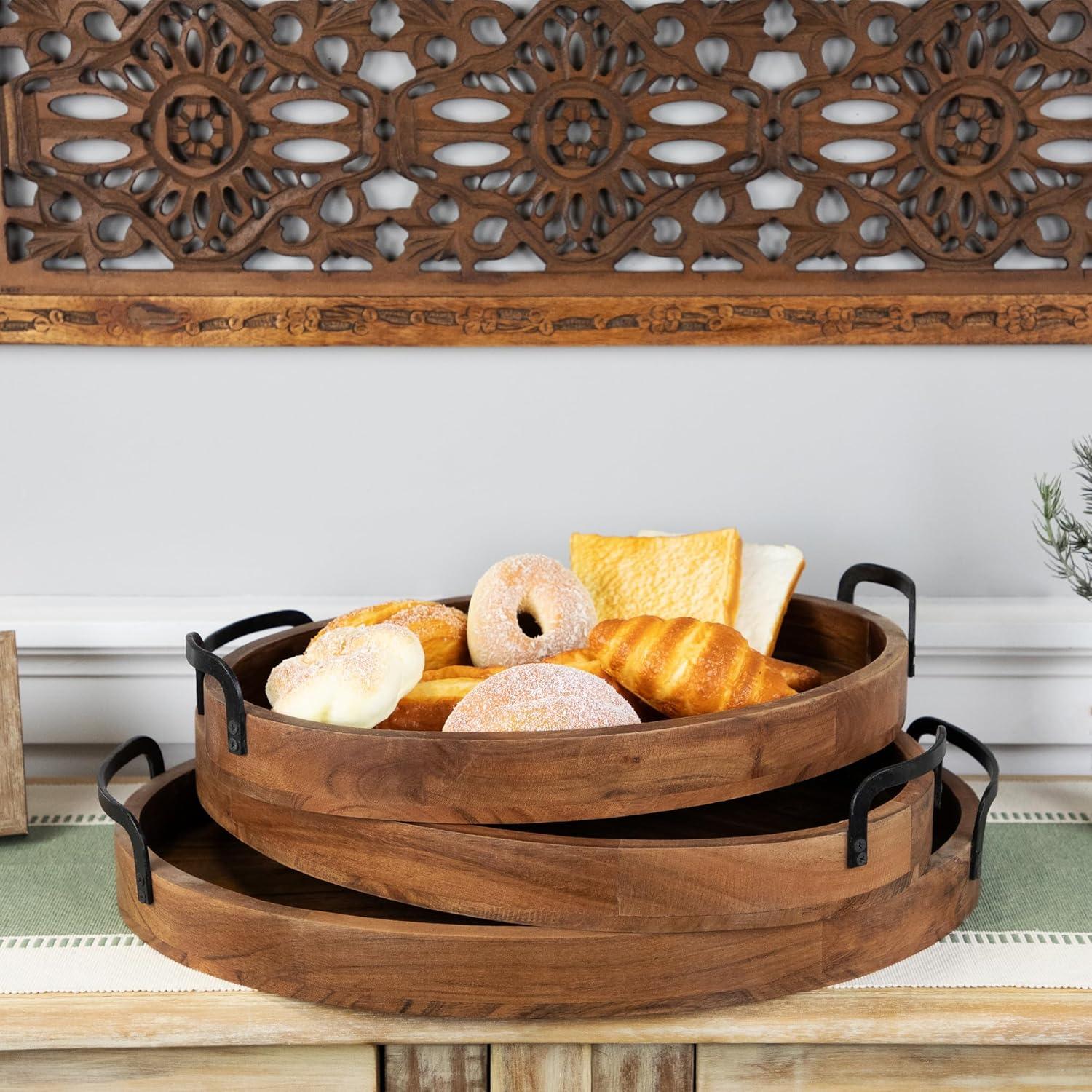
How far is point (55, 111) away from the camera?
1261 mm

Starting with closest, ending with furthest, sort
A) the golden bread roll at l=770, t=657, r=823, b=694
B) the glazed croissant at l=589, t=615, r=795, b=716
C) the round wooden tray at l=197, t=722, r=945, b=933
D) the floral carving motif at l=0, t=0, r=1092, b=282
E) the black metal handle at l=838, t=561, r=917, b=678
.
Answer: the round wooden tray at l=197, t=722, r=945, b=933
the glazed croissant at l=589, t=615, r=795, b=716
the golden bread roll at l=770, t=657, r=823, b=694
the black metal handle at l=838, t=561, r=917, b=678
the floral carving motif at l=0, t=0, r=1092, b=282

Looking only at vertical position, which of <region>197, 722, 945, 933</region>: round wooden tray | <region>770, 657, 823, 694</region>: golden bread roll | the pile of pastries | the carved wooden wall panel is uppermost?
the carved wooden wall panel

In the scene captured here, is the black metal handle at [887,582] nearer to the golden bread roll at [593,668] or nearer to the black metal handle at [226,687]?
the golden bread roll at [593,668]

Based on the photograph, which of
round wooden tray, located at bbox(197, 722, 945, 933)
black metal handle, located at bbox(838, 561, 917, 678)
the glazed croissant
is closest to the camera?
round wooden tray, located at bbox(197, 722, 945, 933)

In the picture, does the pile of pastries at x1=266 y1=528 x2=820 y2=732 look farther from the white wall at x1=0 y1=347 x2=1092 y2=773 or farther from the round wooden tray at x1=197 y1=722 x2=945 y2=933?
the white wall at x1=0 y1=347 x2=1092 y2=773

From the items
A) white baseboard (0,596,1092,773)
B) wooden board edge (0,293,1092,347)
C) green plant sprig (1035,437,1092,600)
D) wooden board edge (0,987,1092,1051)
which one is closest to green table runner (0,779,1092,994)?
wooden board edge (0,987,1092,1051)

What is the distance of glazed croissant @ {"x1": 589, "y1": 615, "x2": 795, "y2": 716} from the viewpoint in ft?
2.80

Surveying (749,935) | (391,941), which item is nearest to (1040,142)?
(749,935)

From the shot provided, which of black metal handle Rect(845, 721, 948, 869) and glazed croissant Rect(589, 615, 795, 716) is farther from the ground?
glazed croissant Rect(589, 615, 795, 716)

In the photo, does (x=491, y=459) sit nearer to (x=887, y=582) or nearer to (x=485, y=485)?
(x=485, y=485)

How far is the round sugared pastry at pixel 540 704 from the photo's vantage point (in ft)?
2.61

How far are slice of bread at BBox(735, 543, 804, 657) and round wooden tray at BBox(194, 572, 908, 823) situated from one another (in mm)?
216

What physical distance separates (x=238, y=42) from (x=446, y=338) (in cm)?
41

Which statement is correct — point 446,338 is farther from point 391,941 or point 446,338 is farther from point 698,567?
point 391,941
